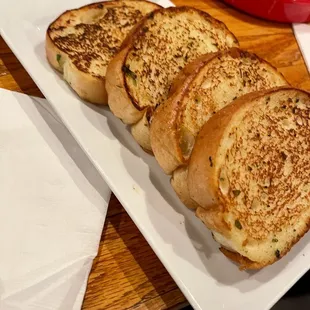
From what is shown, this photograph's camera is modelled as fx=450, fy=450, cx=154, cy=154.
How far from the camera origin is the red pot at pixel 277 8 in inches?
69.7

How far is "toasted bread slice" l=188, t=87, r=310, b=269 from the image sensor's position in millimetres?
986

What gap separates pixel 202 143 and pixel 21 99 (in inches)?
21.2

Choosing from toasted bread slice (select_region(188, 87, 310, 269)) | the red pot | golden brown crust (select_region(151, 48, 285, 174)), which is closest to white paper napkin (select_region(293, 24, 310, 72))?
the red pot

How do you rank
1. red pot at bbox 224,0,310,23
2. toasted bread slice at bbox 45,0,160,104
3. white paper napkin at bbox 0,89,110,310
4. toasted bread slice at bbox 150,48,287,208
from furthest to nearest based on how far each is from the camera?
red pot at bbox 224,0,310,23 → toasted bread slice at bbox 45,0,160,104 → toasted bread slice at bbox 150,48,287,208 → white paper napkin at bbox 0,89,110,310

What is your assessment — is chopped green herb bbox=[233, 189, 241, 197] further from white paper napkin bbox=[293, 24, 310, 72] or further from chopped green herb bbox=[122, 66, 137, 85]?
white paper napkin bbox=[293, 24, 310, 72]

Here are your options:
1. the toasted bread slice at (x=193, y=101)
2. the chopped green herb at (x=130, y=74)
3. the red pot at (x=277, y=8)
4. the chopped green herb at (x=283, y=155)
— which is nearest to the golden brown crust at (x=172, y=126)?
the toasted bread slice at (x=193, y=101)

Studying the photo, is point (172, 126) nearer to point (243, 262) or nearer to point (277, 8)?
point (243, 262)

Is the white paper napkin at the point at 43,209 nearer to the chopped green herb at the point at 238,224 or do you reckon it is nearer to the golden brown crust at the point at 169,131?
the golden brown crust at the point at 169,131

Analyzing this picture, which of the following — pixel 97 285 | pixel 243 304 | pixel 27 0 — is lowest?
pixel 97 285

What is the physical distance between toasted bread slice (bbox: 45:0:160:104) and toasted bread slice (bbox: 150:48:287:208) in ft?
0.77

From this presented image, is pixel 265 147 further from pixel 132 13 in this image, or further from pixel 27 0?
pixel 27 0

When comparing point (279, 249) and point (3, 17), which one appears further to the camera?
point (3, 17)

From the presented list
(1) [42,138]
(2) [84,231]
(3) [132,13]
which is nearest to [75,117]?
(1) [42,138]

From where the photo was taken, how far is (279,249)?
3.49 ft
